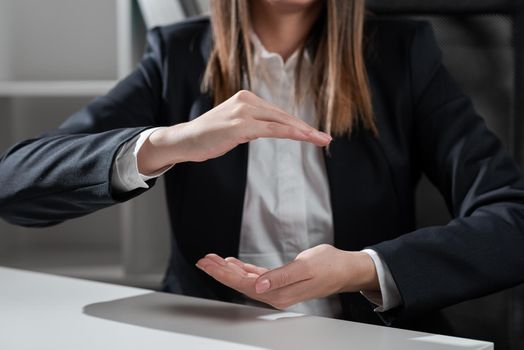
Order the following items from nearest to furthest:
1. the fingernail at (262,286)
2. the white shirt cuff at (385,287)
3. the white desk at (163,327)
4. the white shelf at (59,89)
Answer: the white desk at (163,327)
the fingernail at (262,286)
the white shirt cuff at (385,287)
the white shelf at (59,89)

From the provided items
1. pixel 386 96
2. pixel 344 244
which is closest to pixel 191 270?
pixel 344 244

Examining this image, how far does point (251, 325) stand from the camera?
0.69m

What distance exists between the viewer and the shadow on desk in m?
0.64

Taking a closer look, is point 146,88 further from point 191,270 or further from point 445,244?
point 445,244

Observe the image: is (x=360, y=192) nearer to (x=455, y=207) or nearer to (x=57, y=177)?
(x=455, y=207)

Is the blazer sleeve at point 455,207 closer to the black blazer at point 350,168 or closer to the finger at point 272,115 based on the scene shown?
the black blazer at point 350,168

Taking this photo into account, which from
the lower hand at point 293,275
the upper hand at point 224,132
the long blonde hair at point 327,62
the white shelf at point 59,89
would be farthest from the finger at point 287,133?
the white shelf at point 59,89

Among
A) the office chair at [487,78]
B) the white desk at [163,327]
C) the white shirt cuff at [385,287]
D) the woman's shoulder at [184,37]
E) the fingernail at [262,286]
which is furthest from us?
the woman's shoulder at [184,37]

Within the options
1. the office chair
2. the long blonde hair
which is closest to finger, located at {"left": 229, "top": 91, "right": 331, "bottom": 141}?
the long blonde hair

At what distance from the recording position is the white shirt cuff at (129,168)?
926 mm

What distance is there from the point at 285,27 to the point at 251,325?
2.10 ft

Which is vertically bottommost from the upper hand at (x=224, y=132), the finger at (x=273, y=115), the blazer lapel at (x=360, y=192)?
the blazer lapel at (x=360, y=192)

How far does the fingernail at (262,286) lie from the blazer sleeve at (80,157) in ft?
0.79

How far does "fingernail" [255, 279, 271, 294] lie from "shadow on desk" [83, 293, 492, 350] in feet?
0.07
